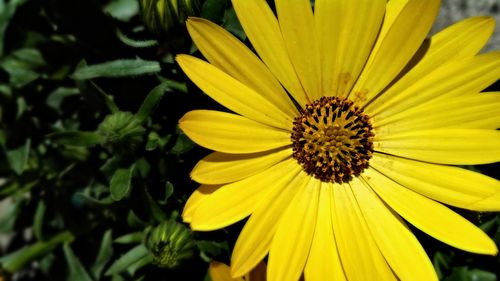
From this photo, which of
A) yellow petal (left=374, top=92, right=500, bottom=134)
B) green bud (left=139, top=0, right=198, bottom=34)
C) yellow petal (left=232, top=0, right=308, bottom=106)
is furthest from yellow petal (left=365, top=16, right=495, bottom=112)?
green bud (left=139, top=0, right=198, bottom=34)

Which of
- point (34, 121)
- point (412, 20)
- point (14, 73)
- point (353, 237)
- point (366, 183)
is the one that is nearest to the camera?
point (412, 20)

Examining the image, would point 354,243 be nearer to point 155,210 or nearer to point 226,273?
point 226,273

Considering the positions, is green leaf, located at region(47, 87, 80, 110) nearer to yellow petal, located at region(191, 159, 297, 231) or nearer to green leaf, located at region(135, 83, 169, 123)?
green leaf, located at region(135, 83, 169, 123)

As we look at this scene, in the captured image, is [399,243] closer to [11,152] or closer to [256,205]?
[256,205]

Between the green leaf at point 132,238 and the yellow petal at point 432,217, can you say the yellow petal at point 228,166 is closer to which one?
the yellow petal at point 432,217

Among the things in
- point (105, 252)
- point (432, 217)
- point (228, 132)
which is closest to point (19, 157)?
point (105, 252)

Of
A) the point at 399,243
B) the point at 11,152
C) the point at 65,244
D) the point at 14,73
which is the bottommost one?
the point at 65,244

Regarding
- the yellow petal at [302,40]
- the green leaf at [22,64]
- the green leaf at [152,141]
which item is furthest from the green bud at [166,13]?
the green leaf at [22,64]

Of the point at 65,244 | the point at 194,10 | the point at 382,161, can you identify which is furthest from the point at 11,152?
the point at 382,161
